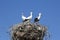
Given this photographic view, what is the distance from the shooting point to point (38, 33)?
11.4 ft

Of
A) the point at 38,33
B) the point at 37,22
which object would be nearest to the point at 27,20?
the point at 37,22

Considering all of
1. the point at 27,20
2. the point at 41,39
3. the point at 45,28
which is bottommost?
the point at 41,39

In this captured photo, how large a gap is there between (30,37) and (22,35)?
0.21 metres

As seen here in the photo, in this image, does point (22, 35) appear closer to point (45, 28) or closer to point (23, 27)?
point (23, 27)

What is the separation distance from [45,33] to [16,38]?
2.42ft

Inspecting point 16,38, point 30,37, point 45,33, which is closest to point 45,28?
point 45,33

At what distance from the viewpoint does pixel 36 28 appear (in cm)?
349

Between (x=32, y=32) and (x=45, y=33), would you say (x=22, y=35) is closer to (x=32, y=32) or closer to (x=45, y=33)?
(x=32, y=32)

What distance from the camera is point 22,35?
135 inches

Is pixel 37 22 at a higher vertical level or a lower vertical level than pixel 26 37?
higher

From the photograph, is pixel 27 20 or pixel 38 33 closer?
pixel 38 33

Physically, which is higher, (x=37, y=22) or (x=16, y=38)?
(x=37, y=22)

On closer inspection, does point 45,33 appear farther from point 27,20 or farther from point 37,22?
point 27,20

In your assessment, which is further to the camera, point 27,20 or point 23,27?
point 27,20
